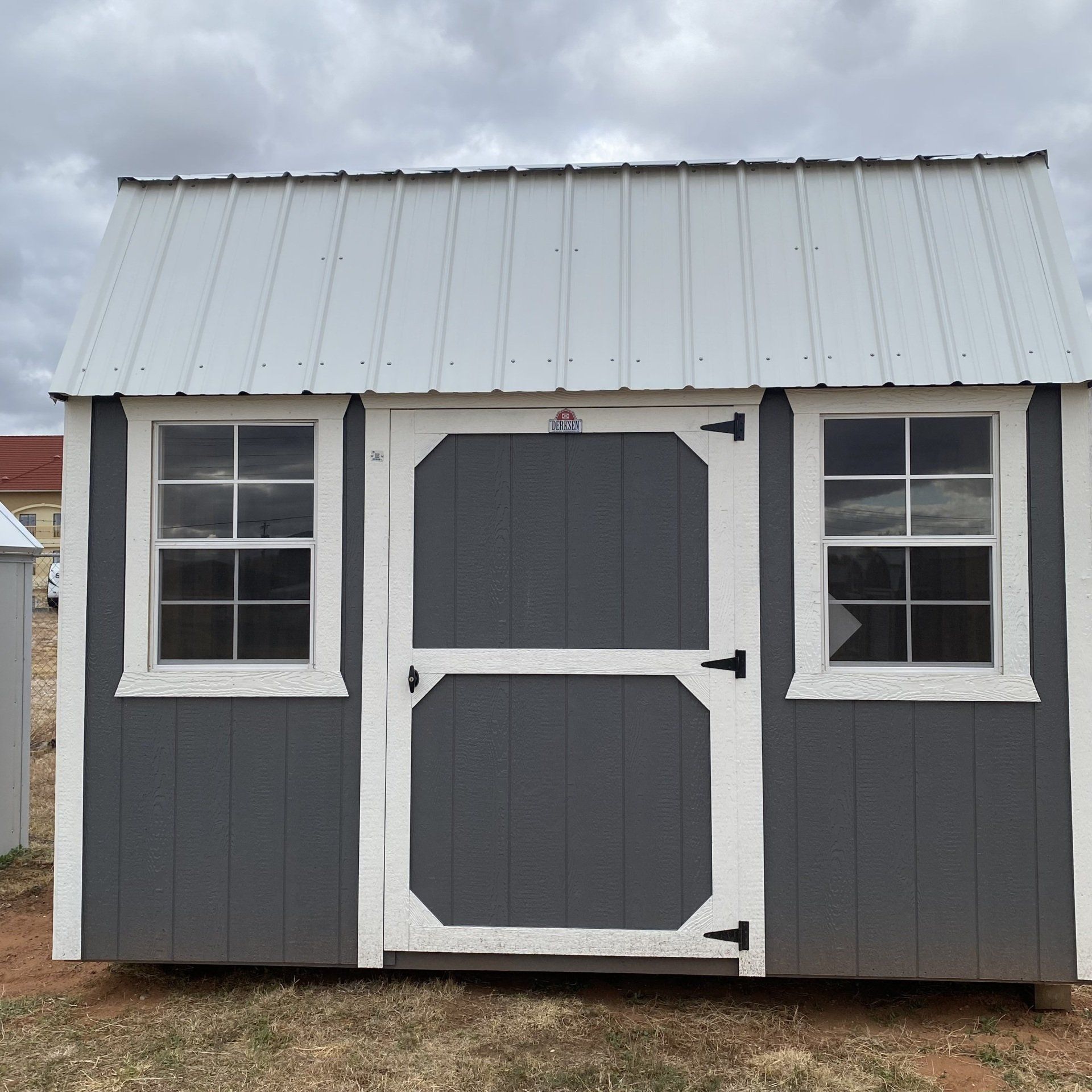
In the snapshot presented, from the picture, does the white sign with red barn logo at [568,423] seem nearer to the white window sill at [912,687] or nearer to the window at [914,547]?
the window at [914,547]

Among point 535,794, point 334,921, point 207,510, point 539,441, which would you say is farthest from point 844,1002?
point 207,510

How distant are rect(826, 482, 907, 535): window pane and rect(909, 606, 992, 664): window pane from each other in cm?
36

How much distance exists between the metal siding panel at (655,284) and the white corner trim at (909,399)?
508 mm

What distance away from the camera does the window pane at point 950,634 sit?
11.3 ft

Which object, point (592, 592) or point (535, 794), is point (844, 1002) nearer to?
point (535, 794)

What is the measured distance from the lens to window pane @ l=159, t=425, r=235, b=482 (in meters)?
3.64

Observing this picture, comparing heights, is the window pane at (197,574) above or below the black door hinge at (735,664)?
above

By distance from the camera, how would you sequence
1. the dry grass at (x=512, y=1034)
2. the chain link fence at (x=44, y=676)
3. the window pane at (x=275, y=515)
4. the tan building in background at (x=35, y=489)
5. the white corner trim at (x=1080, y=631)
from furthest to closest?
1. the tan building in background at (x=35, y=489)
2. the chain link fence at (x=44, y=676)
3. the window pane at (x=275, y=515)
4. the white corner trim at (x=1080, y=631)
5. the dry grass at (x=512, y=1034)

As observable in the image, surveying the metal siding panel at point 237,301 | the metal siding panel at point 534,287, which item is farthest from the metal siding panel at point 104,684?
the metal siding panel at point 534,287

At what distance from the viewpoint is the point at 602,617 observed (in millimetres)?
3500

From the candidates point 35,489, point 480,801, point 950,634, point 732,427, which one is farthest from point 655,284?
point 35,489

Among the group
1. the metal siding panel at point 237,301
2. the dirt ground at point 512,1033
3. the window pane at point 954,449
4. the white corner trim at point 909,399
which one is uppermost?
the metal siding panel at point 237,301

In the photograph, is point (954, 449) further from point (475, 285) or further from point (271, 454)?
point (271, 454)

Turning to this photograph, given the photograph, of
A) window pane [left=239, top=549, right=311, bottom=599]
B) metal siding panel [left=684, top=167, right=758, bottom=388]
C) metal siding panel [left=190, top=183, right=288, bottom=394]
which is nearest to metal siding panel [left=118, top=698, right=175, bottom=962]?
window pane [left=239, top=549, right=311, bottom=599]
